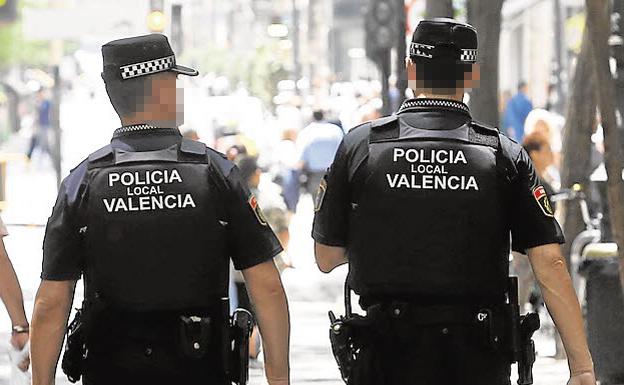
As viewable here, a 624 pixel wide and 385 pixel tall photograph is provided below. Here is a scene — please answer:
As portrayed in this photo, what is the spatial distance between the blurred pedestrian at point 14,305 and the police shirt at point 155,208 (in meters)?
1.15

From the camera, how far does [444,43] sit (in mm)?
6285

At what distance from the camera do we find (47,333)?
592 cm

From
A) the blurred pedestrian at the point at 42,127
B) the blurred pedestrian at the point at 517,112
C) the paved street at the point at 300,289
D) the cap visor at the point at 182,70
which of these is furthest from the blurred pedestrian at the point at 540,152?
the blurred pedestrian at the point at 42,127

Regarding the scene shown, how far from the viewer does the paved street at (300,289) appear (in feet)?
44.7

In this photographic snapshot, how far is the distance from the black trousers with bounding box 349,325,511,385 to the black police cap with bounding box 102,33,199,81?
45.2 inches

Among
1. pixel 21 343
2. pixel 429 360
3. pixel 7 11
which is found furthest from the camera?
pixel 7 11

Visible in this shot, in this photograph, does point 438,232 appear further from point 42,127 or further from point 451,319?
point 42,127

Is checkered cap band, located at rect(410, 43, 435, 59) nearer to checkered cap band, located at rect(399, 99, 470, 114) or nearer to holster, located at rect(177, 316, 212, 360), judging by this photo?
checkered cap band, located at rect(399, 99, 470, 114)

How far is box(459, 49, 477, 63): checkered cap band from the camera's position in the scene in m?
6.28

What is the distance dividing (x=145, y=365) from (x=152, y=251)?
0.36m

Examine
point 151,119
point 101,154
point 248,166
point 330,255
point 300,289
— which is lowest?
point 300,289

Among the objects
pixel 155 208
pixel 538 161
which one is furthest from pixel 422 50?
pixel 538 161

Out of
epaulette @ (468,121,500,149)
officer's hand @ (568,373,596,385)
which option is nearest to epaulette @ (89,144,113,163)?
epaulette @ (468,121,500,149)

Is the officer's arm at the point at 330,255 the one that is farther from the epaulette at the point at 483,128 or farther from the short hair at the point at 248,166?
the short hair at the point at 248,166
